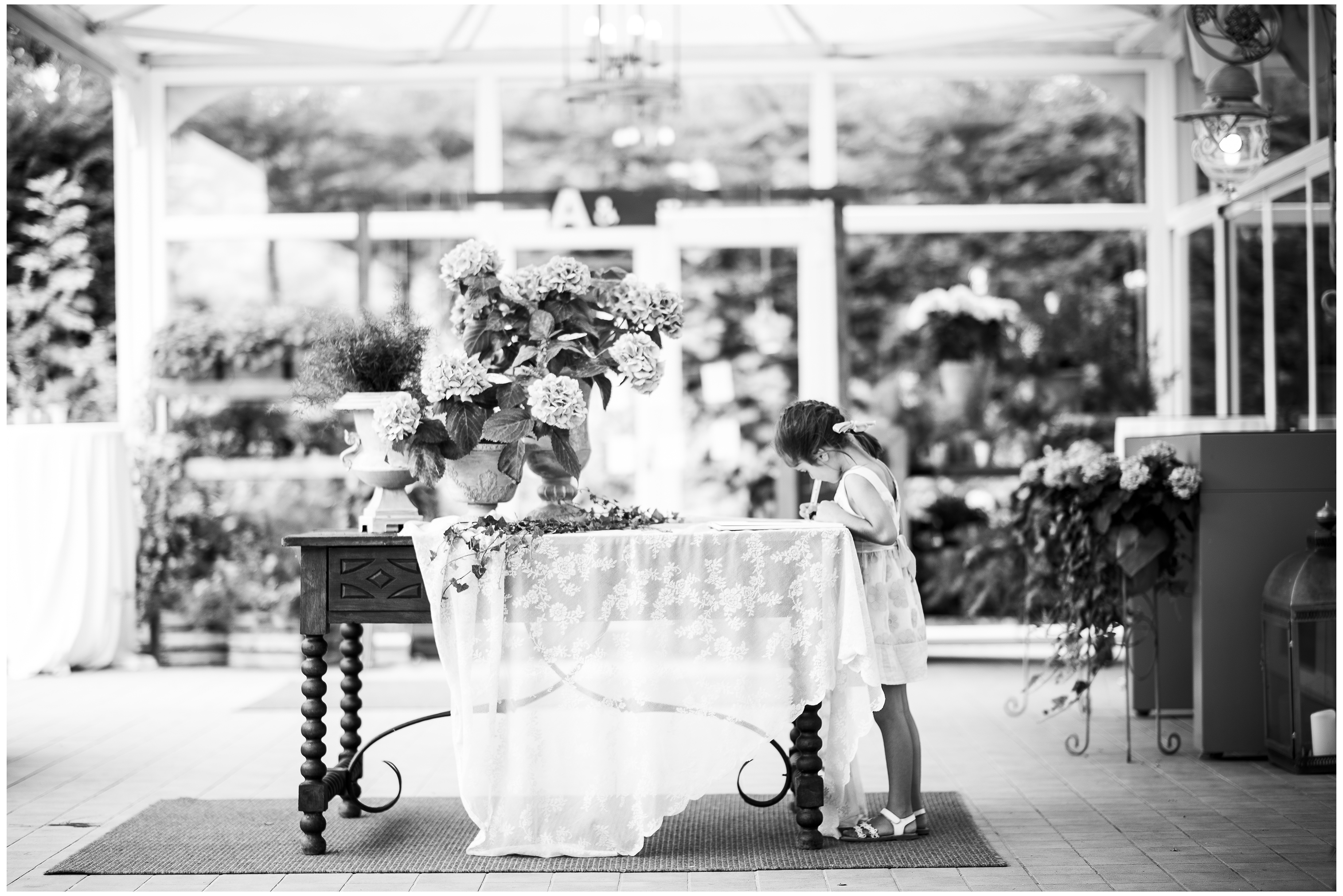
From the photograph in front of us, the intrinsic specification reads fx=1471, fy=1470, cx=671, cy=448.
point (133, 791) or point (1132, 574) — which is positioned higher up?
point (1132, 574)

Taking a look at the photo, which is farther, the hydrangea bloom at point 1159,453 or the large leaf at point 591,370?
the hydrangea bloom at point 1159,453

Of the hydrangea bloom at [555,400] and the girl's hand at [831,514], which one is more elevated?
the hydrangea bloom at [555,400]

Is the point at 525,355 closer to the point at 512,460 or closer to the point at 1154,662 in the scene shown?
the point at 512,460

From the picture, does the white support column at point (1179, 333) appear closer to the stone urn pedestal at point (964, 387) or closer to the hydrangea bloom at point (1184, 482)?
the stone urn pedestal at point (964, 387)

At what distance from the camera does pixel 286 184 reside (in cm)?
880

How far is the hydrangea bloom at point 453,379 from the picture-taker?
4059mm

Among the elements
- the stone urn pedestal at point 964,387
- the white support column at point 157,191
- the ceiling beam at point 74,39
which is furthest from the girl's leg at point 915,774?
the white support column at point 157,191

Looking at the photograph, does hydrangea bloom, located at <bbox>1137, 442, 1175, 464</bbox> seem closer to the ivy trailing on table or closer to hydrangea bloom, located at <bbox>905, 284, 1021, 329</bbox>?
the ivy trailing on table

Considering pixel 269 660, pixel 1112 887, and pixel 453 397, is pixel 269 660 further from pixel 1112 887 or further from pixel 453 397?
pixel 1112 887

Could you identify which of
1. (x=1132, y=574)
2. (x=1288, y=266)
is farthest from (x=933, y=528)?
(x=1132, y=574)

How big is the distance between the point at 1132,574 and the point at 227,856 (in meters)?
3.21

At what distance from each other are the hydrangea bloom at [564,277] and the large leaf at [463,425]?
1.41ft

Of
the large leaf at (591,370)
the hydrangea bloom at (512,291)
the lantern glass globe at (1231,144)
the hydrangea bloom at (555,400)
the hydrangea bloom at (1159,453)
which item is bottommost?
the hydrangea bloom at (1159,453)

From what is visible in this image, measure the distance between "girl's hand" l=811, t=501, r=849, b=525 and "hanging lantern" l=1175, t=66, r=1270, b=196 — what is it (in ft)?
7.74
